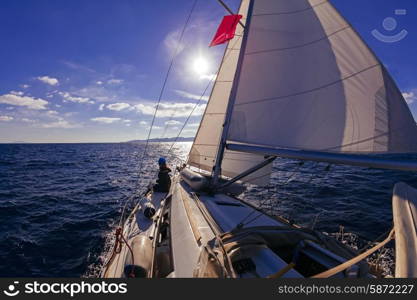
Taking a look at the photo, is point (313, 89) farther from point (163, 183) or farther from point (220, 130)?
point (163, 183)

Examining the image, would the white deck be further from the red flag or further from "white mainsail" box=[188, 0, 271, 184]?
the red flag

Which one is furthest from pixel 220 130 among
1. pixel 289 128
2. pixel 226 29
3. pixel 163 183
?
pixel 163 183

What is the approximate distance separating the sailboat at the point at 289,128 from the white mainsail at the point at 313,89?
20mm

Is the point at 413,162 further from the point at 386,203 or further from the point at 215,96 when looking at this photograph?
the point at 386,203

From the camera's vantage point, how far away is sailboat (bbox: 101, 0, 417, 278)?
2.69 m

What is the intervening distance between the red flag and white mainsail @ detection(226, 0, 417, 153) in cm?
42

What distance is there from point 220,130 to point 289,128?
298 cm

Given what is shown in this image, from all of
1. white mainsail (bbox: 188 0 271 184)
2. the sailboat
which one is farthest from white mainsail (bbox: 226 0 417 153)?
white mainsail (bbox: 188 0 271 184)

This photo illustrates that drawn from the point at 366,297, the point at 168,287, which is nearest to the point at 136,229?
the point at 168,287

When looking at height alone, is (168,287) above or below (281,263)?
below

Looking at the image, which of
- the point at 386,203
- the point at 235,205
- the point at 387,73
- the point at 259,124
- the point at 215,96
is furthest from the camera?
the point at 386,203

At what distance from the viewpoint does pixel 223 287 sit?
1786 millimetres

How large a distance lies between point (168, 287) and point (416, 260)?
2.30m

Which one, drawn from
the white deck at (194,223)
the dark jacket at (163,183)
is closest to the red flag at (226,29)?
the white deck at (194,223)
